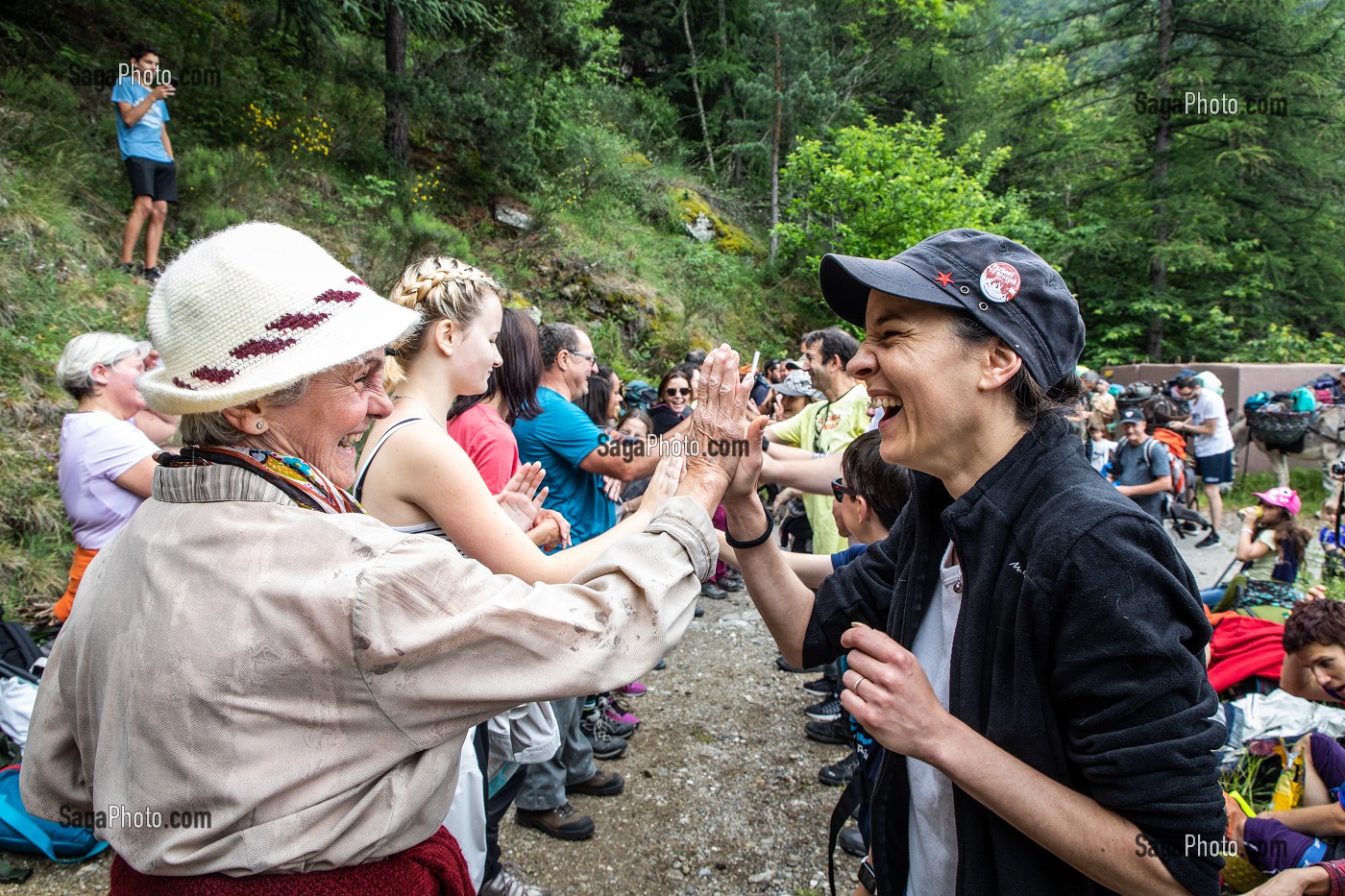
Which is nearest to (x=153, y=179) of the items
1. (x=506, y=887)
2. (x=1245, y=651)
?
(x=506, y=887)

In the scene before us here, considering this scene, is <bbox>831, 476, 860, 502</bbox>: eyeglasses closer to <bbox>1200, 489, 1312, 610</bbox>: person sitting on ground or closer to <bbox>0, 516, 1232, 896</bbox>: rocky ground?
<bbox>0, 516, 1232, 896</bbox>: rocky ground

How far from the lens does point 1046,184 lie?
71.5ft

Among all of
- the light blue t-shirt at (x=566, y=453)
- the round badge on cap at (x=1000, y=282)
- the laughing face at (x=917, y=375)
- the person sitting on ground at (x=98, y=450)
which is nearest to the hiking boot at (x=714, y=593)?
the light blue t-shirt at (x=566, y=453)

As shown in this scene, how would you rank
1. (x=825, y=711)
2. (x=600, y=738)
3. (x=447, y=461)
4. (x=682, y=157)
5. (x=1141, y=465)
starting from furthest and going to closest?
(x=682, y=157)
(x=1141, y=465)
(x=825, y=711)
(x=600, y=738)
(x=447, y=461)

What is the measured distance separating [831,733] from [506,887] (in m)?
2.27

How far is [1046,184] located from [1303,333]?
314 inches

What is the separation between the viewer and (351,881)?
123cm

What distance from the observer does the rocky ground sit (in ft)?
10.6

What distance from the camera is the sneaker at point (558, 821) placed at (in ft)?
11.5

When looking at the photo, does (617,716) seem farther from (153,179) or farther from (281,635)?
(153,179)

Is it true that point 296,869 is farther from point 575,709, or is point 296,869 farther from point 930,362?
point 575,709

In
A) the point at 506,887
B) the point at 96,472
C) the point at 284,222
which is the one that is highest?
the point at 284,222

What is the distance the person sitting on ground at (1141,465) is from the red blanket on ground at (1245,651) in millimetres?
3818

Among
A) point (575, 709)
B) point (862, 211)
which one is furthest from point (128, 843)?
point (862, 211)
